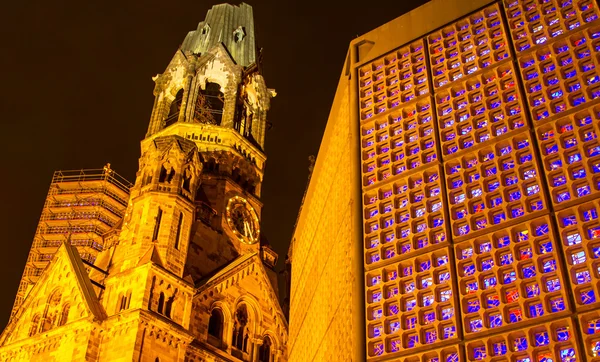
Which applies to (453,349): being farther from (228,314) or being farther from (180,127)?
(180,127)

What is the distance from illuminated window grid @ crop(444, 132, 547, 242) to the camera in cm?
1315

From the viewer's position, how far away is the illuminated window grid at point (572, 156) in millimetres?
12547

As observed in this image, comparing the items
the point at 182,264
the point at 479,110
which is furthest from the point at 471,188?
the point at 182,264

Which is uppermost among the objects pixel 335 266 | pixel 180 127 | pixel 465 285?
pixel 180 127

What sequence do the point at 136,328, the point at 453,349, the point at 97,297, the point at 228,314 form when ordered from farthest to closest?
1. the point at 228,314
2. the point at 97,297
3. the point at 136,328
4. the point at 453,349

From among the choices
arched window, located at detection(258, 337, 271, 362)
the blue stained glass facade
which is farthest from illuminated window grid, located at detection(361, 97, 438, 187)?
arched window, located at detection(258, 337, 271, 362)

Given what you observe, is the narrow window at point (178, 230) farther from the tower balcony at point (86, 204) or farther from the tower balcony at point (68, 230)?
the tower balcony at point (86, 204)

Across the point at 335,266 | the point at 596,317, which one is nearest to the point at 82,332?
the point at 335,266

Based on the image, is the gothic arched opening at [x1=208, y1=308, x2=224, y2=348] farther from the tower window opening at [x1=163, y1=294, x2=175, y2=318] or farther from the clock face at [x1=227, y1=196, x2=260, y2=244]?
the clock face at [x1=227, y1=196, x2=260, y2=244]

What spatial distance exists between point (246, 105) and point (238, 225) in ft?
31.7

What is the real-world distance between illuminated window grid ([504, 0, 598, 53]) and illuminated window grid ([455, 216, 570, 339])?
469 cm

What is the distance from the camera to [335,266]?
17.5 metres

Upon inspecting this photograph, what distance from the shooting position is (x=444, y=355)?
12484 mm

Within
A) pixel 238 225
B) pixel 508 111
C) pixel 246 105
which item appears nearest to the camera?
pixel 508 111
